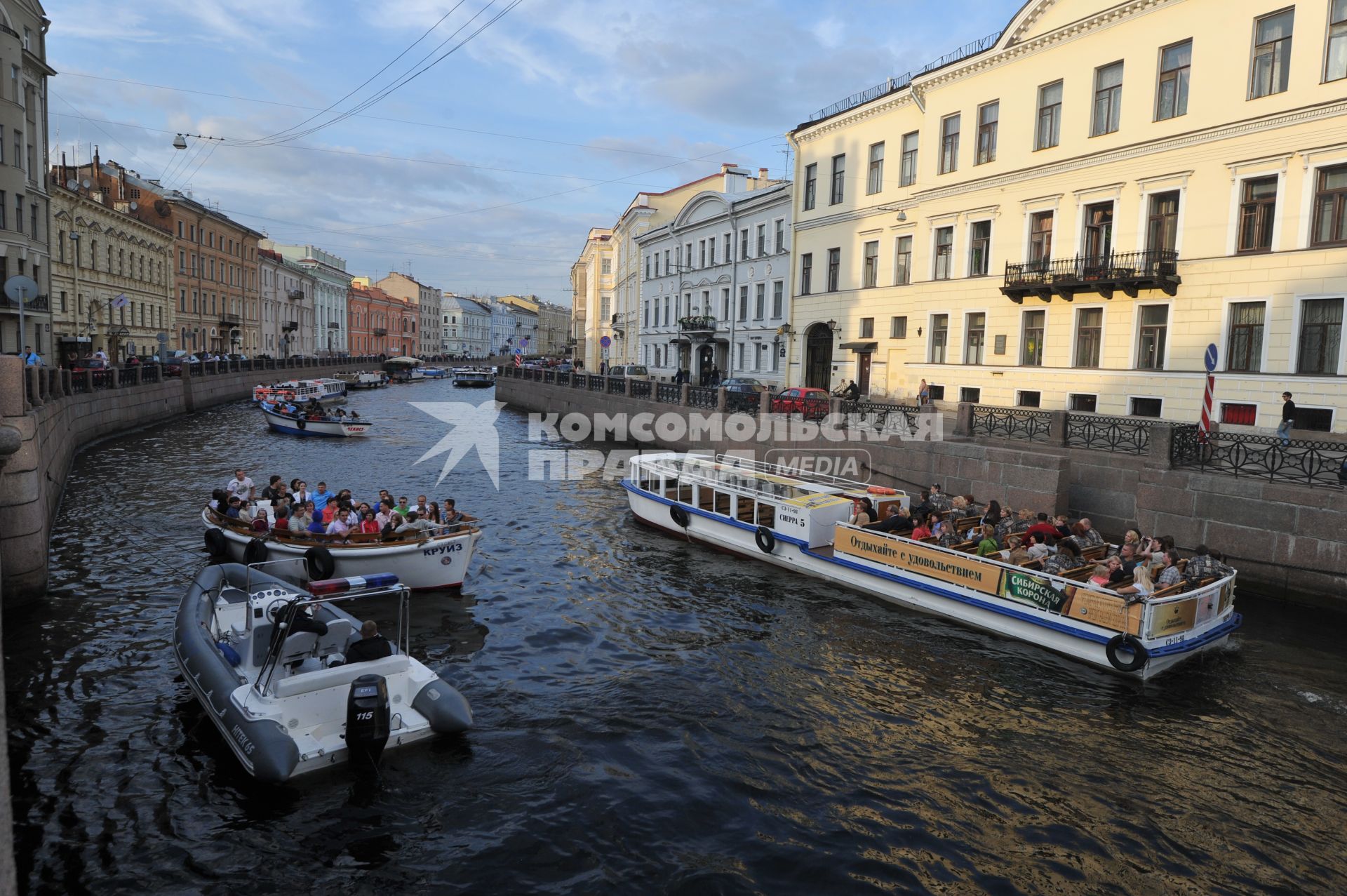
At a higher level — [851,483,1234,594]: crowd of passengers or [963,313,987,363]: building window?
[963,313,987,363]: building window

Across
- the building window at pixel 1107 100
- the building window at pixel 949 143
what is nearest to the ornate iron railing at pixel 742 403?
the building window at pixel 949 143

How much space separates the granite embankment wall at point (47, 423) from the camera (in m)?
13.1

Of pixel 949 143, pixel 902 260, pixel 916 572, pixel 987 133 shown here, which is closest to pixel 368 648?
pixel 916 572

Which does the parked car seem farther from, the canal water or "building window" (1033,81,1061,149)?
the canal water

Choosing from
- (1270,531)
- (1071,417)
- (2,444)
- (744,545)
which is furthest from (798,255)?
(2,444)

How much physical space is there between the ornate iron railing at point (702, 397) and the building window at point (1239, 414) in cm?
1599

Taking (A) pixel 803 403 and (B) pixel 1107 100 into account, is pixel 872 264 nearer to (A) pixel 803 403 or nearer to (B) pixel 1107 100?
(B) pixel 1107 100

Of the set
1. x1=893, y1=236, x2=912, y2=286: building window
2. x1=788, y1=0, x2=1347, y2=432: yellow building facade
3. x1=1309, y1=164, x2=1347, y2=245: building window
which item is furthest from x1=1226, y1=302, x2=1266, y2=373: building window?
x1=893, y1=236, x2=912, y2=286: building window

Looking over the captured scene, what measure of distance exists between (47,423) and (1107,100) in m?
30.5

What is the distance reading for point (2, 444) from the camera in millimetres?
11227

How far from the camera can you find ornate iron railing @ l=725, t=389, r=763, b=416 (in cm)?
2962

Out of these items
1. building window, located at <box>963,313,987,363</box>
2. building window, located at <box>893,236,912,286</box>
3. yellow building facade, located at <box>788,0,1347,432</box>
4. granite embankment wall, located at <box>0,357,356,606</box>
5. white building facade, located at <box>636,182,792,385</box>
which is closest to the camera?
granite embankment wall, located at <box>0,357,356,606</box>

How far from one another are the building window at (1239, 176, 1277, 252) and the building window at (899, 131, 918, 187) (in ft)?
43.4

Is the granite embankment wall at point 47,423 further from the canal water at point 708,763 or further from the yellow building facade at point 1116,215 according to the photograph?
the yellow building facade at point 1116,215
